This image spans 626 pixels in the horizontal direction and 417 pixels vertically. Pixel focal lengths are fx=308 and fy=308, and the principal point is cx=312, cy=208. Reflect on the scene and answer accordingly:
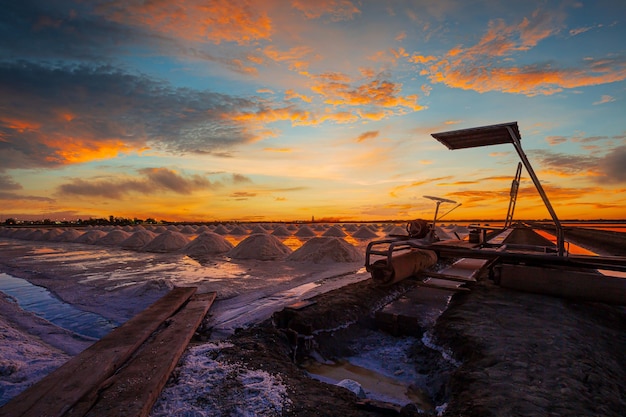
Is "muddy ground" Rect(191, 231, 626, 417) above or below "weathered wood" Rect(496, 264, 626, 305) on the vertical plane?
below

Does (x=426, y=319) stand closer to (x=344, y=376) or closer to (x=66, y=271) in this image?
(x=344, y=376)

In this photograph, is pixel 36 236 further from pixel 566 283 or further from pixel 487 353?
pixel 566 283

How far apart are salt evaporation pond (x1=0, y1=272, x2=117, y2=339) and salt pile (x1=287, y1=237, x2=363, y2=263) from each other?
414 inches

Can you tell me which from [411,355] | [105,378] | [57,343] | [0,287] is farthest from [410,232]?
[0,287]

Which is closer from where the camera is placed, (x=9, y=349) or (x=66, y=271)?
(x=9, y=349)

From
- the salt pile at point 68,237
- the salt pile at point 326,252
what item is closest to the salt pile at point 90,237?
the salt pile at point 68,237

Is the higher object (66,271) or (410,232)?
(410,232)

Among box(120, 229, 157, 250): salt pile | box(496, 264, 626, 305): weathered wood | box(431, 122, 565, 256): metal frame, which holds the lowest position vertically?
box(120, 229, 157, 250): salt pile

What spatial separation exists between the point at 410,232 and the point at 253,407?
7209 millimetres

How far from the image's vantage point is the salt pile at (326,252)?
16812mm

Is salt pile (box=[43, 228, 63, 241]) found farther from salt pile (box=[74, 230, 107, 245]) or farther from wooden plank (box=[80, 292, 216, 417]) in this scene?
wooden plank (box=[80, 292, 216, 417])

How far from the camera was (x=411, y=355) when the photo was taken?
18.0 ft

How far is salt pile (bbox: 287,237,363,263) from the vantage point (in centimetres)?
1681

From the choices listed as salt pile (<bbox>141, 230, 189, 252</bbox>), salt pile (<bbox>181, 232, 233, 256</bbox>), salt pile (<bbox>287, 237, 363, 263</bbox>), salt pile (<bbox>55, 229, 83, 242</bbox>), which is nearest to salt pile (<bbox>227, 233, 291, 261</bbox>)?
salt pile (<bbox>287, 237, 363, 263</bbox>)
